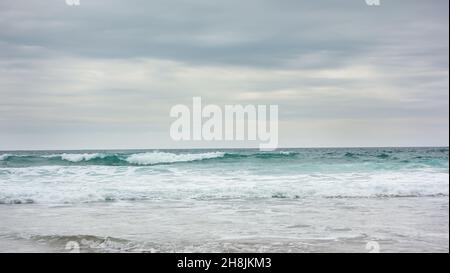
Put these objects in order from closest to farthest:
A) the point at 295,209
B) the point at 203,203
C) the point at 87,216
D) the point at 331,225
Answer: the point at 331,225
the point at 87,216
the point at 295,209
the point at 203,203

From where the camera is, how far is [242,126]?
16125 mm

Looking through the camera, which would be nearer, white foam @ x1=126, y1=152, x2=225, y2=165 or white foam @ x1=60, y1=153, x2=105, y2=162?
white foam @ x1=60, y1=153, x2=105, y2=162

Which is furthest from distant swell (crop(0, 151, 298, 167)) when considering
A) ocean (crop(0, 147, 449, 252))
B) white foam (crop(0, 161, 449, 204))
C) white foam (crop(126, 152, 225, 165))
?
white foam (crop(0, 161, 449, 204))

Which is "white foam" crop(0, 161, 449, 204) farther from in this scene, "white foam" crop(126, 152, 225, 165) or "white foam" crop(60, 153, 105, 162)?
"white foam" crop(126, 152, 225, 165)

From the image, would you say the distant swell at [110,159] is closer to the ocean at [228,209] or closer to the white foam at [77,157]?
the white foam at [77,157]

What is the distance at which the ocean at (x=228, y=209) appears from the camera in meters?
8.08

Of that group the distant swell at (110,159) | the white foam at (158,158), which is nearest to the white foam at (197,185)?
the distant swell at (110,159)

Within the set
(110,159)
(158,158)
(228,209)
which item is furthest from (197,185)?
(158,158)

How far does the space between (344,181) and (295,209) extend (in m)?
6.07

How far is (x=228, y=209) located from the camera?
11.8 meters

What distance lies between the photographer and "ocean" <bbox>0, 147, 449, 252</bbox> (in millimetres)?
8078
